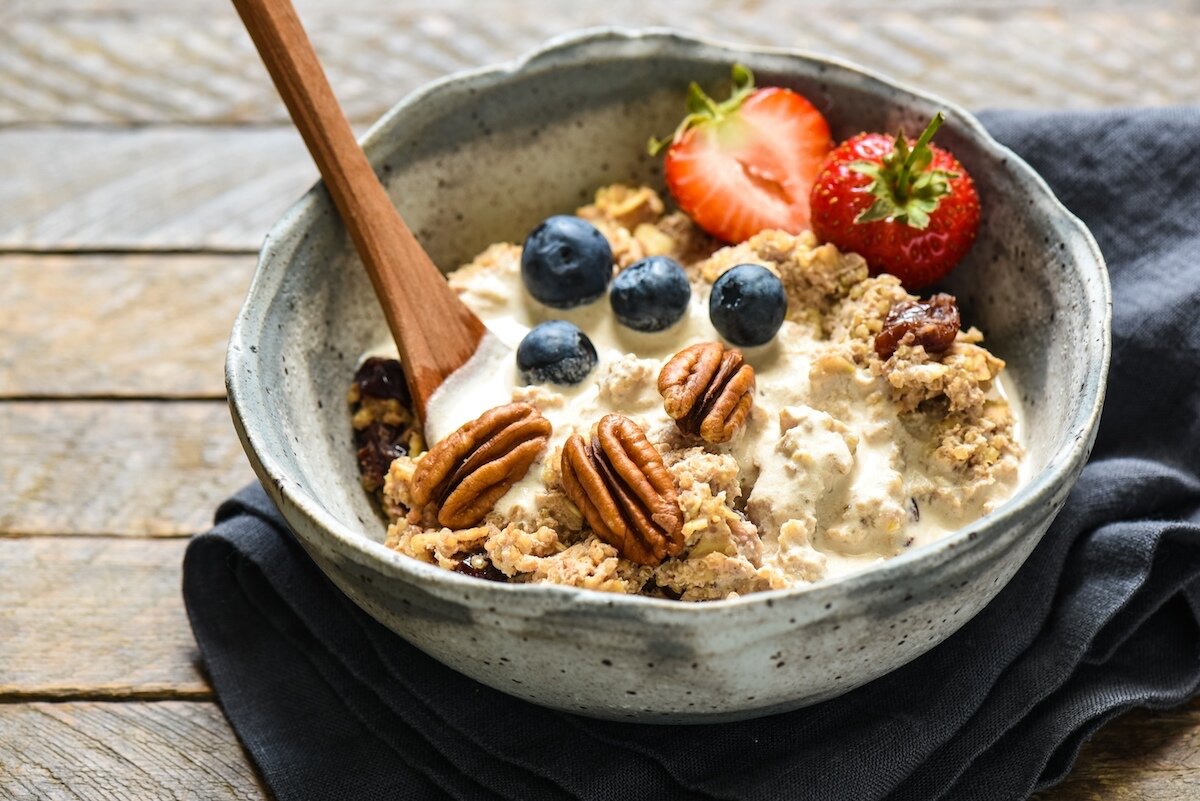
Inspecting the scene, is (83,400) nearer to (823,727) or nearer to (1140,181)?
(823,727)

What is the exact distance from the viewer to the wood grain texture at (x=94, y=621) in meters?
1.51

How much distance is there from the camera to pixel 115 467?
178cm

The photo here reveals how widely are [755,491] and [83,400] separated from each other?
3.59ft

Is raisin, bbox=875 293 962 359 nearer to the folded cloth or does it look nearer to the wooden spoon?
the folded cloth

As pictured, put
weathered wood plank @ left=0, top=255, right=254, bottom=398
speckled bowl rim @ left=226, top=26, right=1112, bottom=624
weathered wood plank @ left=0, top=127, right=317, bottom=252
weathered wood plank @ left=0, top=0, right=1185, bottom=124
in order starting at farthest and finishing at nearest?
weathered wood plank @ left=0, top=0, right=1185, bottom=124
weathered wood plank @ left=0, top=127, right=317, bottom=252
weathered wood plank @ left=0, top=255, right=254, bottom=398
speckled bowl rim @ left=226, top=26, right=1112, bottom=624

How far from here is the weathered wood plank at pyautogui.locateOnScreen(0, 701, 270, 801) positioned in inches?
54.5

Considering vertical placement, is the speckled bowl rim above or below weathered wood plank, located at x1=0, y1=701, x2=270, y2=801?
above

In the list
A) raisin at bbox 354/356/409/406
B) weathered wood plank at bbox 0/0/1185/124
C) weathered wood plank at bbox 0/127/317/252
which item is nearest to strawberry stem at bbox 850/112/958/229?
raisin at bbox 354/356/409/406

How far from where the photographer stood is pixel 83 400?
1.87 meters

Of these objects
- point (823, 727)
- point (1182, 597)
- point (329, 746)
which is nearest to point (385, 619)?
point (329, 746)

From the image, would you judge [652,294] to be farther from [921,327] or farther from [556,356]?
[921,327]

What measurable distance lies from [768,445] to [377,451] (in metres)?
0.49

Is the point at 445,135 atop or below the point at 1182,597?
atop

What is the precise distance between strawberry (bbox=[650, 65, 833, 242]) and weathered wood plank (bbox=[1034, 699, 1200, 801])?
744 mm
